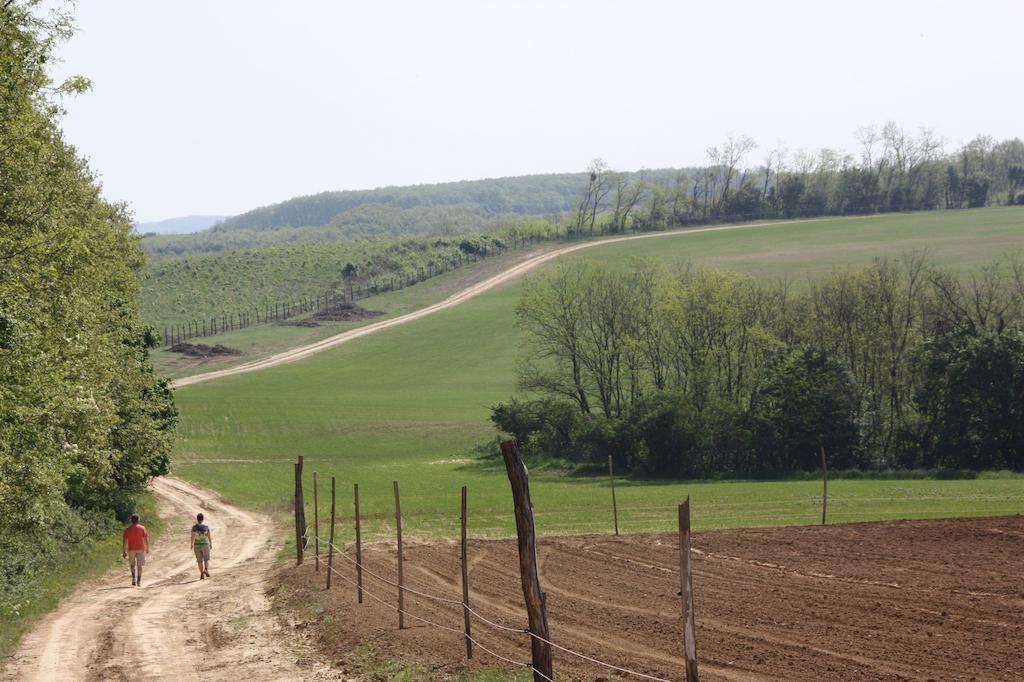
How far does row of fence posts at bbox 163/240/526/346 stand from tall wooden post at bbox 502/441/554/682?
98470 mm

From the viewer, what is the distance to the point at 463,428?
7106cm

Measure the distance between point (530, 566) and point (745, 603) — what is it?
8.81 meters

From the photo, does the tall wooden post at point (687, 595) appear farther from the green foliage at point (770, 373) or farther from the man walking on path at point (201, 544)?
the green foliage at point (770, 373)

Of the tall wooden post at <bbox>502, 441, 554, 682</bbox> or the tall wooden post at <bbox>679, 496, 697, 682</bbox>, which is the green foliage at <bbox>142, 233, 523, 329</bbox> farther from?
the tall wooden post at <bbox>679, 496, 697, 682</bbox>

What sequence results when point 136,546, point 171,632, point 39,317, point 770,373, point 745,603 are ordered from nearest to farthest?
point 171,632 → point 745,603 → point 39,317 → point 136,546 → point 770,373

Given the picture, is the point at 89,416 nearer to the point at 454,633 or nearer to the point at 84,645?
the point at 84,645

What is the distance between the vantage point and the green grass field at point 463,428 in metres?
40.1

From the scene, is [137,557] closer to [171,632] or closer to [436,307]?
[171,632]

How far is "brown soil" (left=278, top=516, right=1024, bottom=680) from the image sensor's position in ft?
53.6

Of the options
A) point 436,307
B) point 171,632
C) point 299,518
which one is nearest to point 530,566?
point 171,632

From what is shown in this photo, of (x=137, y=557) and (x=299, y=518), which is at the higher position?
(x=299, y=518)

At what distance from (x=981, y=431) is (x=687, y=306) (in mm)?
18697

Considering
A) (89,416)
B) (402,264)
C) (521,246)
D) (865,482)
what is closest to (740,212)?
(521,246)

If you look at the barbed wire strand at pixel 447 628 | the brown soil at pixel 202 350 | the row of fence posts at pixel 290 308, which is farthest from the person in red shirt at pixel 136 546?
the row of fence posts at pixel 290 308
